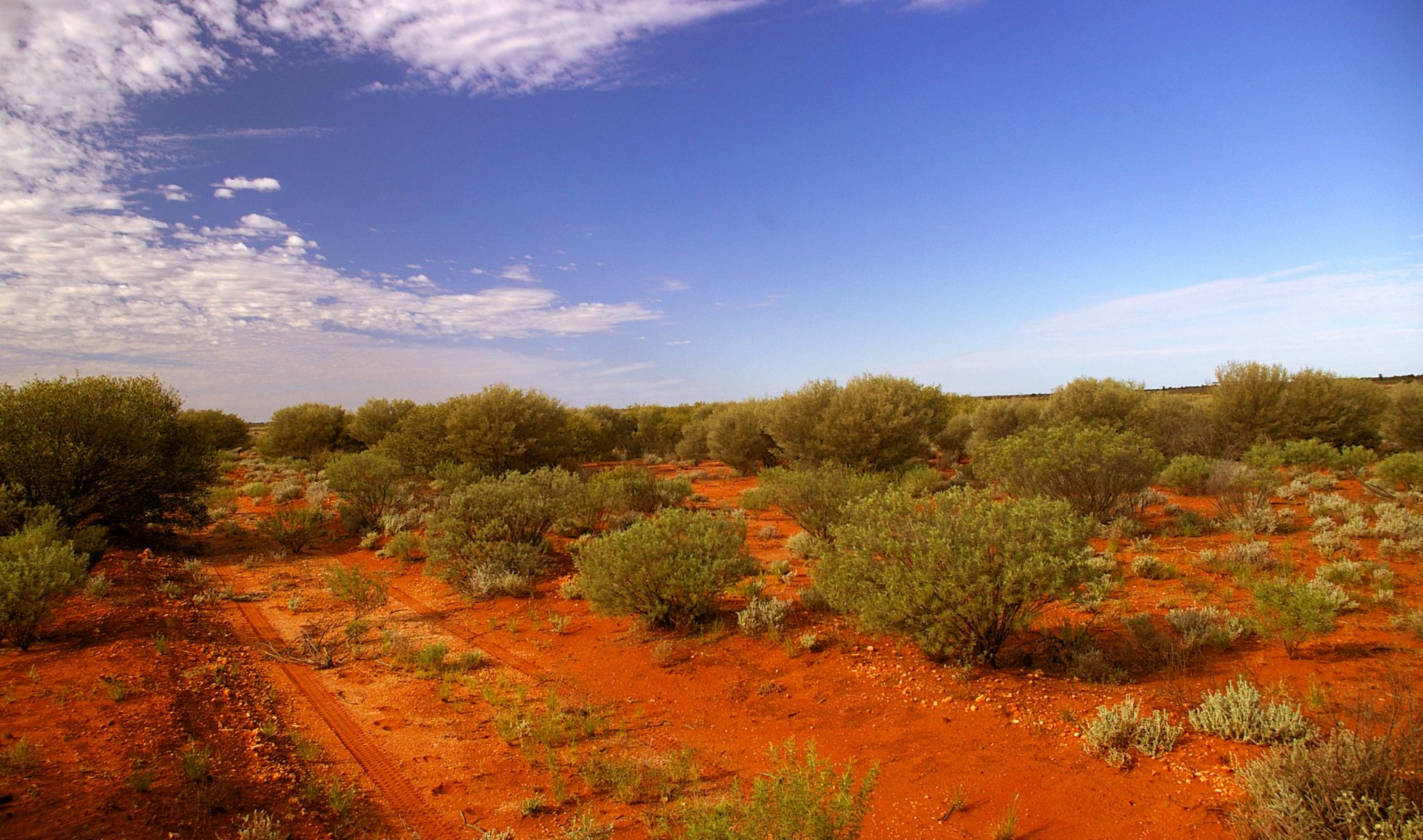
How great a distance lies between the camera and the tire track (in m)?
4.24

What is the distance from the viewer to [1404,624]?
6.26 meters

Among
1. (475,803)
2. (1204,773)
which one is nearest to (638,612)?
(475,803)

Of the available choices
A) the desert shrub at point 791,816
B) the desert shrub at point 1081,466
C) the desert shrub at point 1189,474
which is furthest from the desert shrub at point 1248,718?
the desert shrub at point 1189,474

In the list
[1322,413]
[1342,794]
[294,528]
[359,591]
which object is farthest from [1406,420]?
[294,528]

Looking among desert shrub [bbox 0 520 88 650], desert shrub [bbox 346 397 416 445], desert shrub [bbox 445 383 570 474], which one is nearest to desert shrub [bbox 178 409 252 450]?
desert shrub [bbox 346 397 416 445]

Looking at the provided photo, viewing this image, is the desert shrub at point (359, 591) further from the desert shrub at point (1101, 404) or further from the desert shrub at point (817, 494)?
the desert shrub at point (1101, 404)

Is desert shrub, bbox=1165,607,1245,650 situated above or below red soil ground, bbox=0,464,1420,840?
above

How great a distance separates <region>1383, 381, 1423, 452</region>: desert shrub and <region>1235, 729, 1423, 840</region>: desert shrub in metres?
22.7

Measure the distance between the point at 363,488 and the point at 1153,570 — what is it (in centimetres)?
1549

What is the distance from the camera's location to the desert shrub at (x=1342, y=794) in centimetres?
312

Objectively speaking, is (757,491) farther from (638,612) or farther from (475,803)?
(475,803)

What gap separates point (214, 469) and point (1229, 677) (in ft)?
57.8

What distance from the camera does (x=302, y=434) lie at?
29375 mm

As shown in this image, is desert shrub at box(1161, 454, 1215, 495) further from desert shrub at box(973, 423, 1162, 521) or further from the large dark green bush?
the large dark green bush
